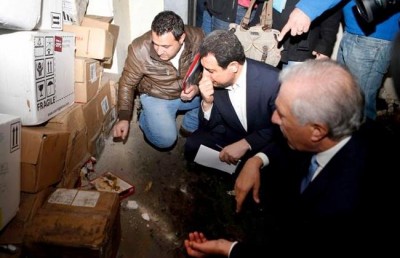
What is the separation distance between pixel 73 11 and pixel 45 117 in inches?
→ 41.4

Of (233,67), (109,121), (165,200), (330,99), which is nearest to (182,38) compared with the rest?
(233,67)

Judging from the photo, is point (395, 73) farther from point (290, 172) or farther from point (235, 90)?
point (235, 90)

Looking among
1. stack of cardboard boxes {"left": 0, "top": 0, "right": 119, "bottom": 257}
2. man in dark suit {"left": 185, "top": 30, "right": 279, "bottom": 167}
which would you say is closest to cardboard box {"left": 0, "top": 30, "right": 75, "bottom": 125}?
stack of cardboard boxes {"left": 0, "top": 0, "right": 119, "bottom": 257}

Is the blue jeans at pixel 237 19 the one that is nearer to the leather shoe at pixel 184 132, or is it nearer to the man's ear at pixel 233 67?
the man's ear at pixel 233 67

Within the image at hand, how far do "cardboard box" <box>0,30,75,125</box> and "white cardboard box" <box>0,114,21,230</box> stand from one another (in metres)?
0.23

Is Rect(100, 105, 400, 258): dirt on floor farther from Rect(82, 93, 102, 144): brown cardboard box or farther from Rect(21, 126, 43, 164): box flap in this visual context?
Rect(21, 126, 43, 164): box flap

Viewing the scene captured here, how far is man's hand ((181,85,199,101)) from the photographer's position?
305cm

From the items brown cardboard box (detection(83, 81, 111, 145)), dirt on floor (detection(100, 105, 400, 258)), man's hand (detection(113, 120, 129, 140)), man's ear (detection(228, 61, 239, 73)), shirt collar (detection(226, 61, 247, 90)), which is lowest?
dirt on floor (detection(100, 105, 400, 258))

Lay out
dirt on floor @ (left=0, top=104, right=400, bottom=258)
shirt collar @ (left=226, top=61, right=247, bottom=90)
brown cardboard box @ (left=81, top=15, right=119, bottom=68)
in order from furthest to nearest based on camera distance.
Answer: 1. brown cardboard box @ (left=81, top=15, right=119, bottom=68)
2. shirt collar @ (left=226, top=61, right=247, bottom=90)
3. dirt on floor @ (left=0, top=104, right=400, bottom=258)

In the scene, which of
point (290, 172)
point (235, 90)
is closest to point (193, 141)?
point (235, 90)

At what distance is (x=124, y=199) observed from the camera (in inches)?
108

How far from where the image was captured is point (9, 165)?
1.94 metres

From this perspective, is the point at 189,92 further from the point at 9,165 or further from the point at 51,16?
the point at 9,165

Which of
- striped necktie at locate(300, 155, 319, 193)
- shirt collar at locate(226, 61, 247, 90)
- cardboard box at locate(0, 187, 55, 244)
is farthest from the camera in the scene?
shirt collar at locate(226, 61, 247, 90)
